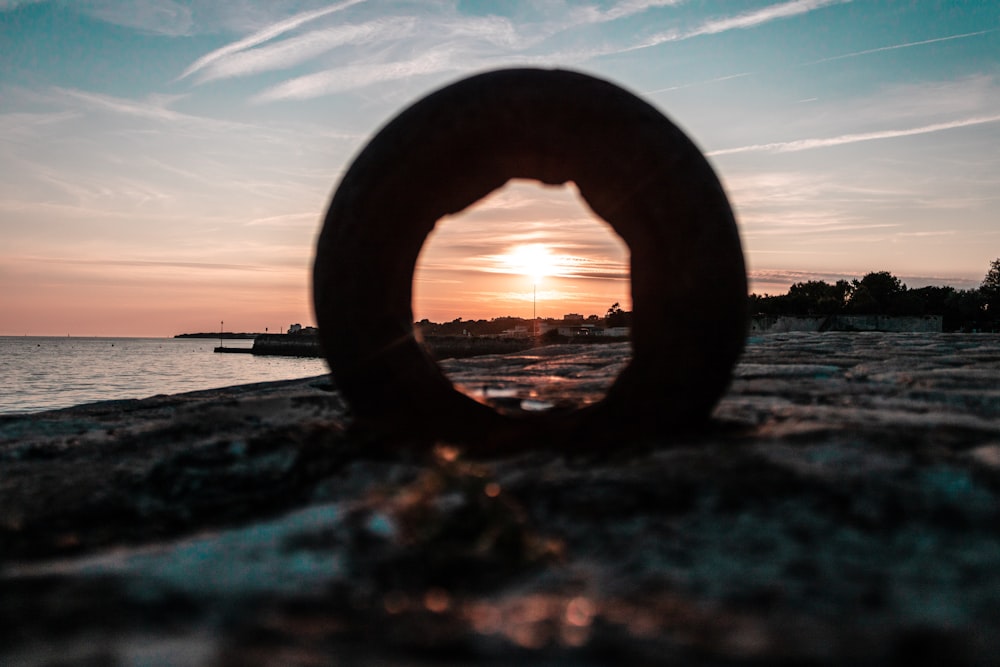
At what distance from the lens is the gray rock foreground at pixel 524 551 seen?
112cm

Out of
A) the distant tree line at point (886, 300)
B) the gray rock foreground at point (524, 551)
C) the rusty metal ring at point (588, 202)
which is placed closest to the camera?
the gray rock foreground at point (524, 551)

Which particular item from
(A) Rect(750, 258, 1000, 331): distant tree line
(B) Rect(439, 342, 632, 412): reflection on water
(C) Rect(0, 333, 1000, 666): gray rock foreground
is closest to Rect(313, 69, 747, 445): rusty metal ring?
(C) Rect(0, 333, 1000, 666): gray rock foreground

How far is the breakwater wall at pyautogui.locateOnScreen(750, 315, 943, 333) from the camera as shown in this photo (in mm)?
23422

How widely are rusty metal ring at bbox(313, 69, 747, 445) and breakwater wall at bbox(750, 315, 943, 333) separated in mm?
20220

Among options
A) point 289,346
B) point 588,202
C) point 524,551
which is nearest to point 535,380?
point 588,202

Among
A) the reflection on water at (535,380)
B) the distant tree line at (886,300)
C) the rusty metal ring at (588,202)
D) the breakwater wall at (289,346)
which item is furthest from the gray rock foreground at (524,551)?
the breakwater wall at (289,346)

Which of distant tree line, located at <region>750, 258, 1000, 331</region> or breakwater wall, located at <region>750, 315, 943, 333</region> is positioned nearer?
breakwater wall, located at <region>750, 315, 943, 333</region>

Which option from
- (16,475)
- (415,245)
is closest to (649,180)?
(415,245)

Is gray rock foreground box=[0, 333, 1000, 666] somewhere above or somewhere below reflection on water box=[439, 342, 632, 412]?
below

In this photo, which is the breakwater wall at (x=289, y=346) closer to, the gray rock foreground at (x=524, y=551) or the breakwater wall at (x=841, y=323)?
the breakwater wall at (x=841, y=323)

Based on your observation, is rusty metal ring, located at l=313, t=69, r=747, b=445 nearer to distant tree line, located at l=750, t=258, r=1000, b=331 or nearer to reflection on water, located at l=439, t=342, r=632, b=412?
reflection on water, located at l=439, t=342, r=632, b=412

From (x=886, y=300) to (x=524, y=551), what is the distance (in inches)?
2892

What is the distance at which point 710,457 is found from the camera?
1.95 meters

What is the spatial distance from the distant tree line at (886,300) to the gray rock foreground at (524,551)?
51956mm
